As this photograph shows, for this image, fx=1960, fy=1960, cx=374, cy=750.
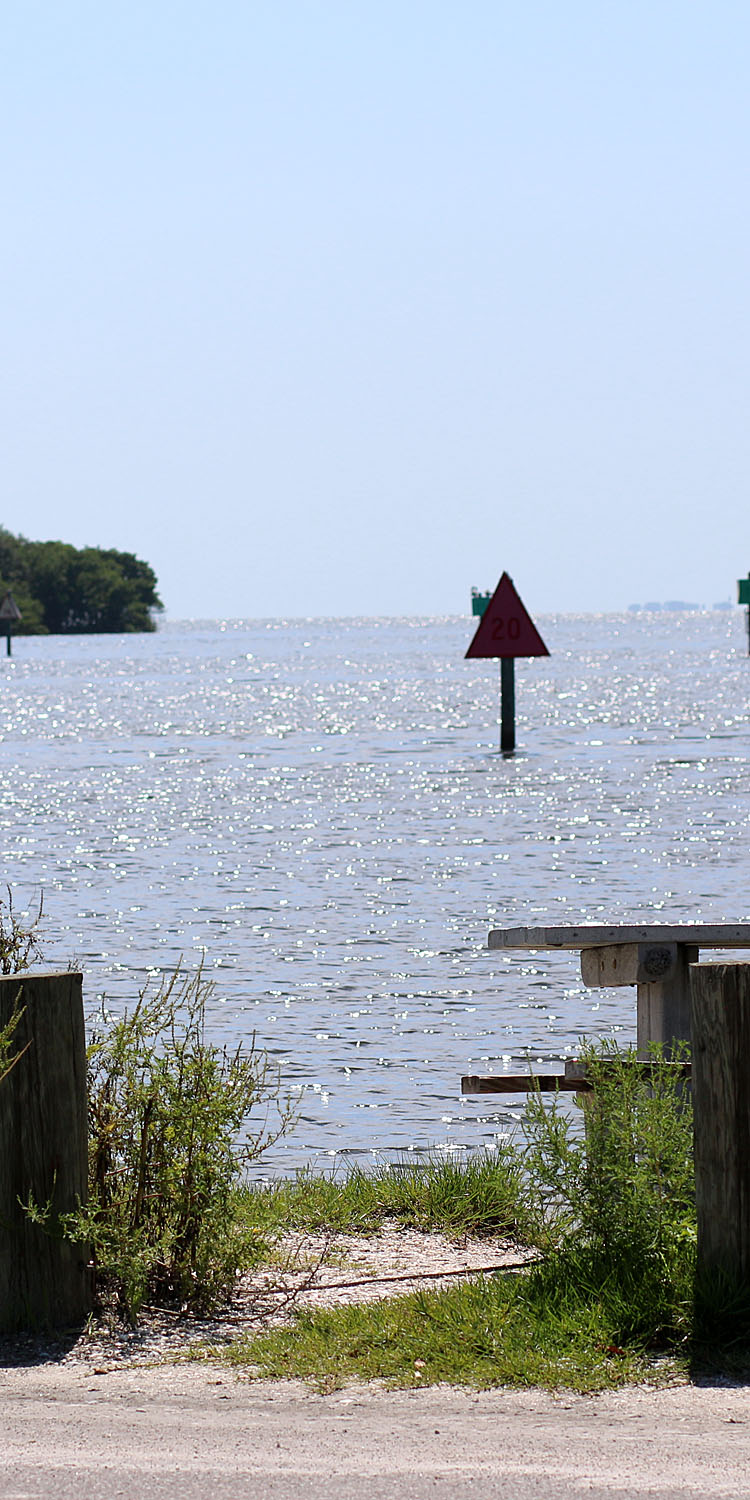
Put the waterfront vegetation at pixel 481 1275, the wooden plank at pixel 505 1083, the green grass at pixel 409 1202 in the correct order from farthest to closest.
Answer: the green grass at pixel 409 1202 → the wooden plank at pixel 505 1083 → the waterfront vegetation at pixel 481 1275

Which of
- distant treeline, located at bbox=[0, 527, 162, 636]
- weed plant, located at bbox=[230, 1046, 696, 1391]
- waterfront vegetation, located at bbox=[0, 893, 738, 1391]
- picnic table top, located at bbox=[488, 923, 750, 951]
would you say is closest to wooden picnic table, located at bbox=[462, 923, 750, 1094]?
picnic table top, located at bbox=[488, 923, 750, 951]

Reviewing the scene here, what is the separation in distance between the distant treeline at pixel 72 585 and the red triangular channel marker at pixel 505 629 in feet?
441

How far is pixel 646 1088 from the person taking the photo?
5922 millimetres

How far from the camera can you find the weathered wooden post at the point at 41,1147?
5379 millimetres

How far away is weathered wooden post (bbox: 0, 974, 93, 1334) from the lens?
17.6ft

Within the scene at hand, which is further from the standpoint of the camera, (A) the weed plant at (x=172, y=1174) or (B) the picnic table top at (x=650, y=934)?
(B) the picnic table top at (x=650, y=934)

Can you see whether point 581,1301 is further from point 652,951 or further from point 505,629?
point 505,629

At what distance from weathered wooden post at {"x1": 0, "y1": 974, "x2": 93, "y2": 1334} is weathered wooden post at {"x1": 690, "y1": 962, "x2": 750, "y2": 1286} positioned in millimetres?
1720

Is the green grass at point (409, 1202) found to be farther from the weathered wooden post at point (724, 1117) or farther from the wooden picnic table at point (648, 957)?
the weathered wooden post at point (724, 1117)

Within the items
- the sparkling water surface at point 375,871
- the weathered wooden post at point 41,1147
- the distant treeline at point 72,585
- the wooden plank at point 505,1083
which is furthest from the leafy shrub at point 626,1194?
the distant treeline at point 72,585

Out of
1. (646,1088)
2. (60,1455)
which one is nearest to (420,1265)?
(646,1088)

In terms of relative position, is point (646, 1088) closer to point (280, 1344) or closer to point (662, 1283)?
point (662, 1283)

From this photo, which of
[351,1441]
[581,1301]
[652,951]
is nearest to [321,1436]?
[351,1441]

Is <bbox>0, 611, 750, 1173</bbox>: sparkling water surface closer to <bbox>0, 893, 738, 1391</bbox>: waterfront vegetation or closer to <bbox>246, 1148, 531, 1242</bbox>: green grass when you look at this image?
<bbox>246, 1148, 531, 1242</bbox>: green grass
